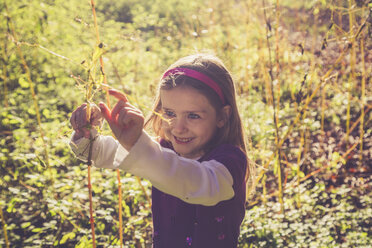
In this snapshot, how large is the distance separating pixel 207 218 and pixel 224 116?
40 centimetres

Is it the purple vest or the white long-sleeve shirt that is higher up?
the white long-sleeve shirt

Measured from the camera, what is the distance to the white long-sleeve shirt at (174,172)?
0.83m

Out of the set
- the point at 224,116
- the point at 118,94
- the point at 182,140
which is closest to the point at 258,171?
the point at 224,116

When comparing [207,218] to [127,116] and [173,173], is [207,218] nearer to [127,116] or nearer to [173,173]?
[173,173]

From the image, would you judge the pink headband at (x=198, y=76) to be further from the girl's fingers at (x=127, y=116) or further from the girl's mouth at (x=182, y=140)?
the girl's fingers at (x=127, y=116)

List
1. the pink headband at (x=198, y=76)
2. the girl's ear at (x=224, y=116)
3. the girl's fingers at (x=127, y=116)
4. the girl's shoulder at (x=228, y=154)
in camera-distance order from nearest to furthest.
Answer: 1. the girl's fingers at (x=127, y=116)
2. the girl's shoulder at (x=228, y=154)
3. the pink headband at (x=198, y=76)
4. the girl's ear at (x=224, y=116)

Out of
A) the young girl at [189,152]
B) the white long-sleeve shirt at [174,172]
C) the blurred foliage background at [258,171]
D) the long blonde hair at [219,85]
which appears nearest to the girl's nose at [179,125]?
the young girl at [189,152]

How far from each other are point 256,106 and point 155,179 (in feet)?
9.99

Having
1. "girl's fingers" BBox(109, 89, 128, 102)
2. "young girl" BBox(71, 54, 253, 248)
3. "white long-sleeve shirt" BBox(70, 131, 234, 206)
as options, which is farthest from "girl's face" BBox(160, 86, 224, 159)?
"girl's fingers" BBox(109, 89, 128, 102)

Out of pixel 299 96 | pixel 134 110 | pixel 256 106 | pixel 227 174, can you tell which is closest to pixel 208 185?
pixel 227 174

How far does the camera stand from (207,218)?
3.85 ft

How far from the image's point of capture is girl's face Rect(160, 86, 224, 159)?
1.20 metres

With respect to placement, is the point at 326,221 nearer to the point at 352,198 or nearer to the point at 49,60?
the point at 352,198

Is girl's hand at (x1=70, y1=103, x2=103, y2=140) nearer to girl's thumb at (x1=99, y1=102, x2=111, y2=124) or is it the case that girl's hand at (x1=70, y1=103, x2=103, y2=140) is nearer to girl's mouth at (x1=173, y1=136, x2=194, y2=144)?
girl's thumb at (x1=99, y1=102, x2=111, y2=124)
